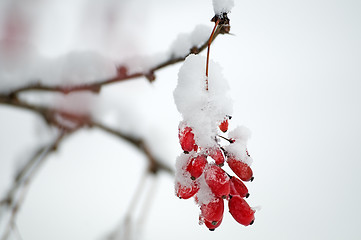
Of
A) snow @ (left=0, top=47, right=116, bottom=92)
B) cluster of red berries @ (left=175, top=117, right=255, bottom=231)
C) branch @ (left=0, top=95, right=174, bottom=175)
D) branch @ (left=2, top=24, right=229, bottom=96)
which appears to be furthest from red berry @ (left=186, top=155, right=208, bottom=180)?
branch @ (left=0, top=95, right=174, bottom=175)

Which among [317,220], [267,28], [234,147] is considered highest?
[267,28]

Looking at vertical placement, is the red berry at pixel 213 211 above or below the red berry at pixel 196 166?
below

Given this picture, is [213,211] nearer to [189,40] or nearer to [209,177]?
[209,177]

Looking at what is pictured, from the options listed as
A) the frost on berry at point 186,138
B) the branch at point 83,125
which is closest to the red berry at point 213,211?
the frost on berry at point 186,138

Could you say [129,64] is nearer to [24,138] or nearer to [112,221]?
[112,221]

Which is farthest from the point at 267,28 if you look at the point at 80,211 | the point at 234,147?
the point at 234,147

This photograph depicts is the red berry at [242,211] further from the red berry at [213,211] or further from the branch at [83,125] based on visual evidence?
the branch at [83,125]
